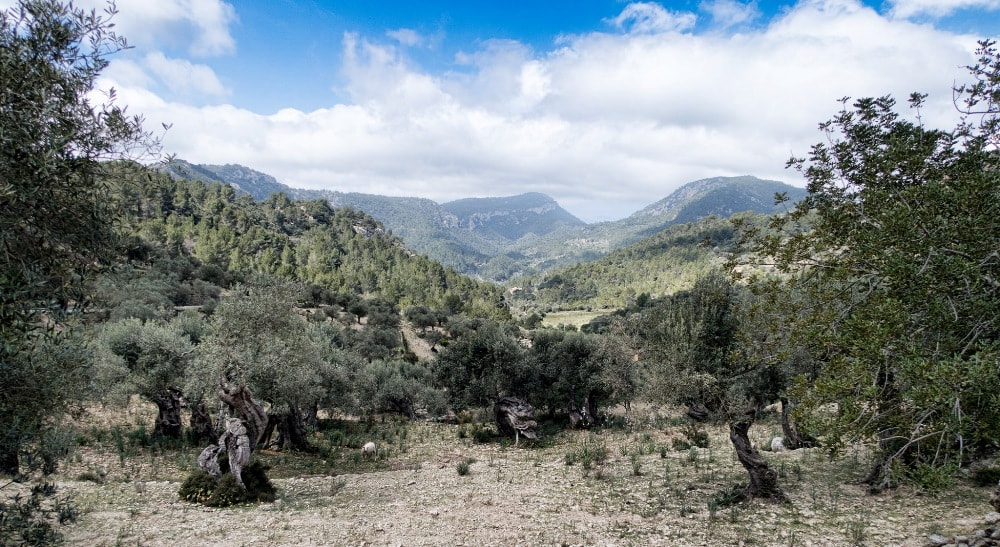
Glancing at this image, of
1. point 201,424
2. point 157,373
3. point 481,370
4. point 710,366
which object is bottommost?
point 201,424

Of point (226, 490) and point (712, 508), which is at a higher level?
point (712, 508)

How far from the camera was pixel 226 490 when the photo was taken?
14523mm

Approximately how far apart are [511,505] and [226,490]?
9.61 m

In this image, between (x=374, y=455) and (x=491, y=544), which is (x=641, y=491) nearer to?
(x=491, y=544)

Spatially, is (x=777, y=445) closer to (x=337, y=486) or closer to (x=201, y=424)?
(x=337, y=486)

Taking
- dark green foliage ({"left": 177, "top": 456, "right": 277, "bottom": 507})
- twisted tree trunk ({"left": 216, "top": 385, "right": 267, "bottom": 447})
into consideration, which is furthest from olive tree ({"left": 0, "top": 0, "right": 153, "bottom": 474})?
twisted tree trunk ({"left": 216, "top": 385, "right": 267, "bottom": 447})

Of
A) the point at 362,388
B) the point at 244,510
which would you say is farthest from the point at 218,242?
the point at 244,510

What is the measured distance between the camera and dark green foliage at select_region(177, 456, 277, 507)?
47.1ft

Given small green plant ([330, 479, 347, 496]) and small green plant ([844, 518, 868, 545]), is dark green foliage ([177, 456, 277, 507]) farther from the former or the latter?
small green plant ([844, 518, 868, 545])

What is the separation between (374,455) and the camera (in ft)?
80.4

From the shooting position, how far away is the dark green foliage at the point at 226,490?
14.3m

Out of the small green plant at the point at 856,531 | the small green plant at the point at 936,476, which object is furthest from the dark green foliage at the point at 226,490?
the small green plant at the point at 936,476

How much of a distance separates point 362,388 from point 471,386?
10065mm

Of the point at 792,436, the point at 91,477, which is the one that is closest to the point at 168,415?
the point at 91,477
